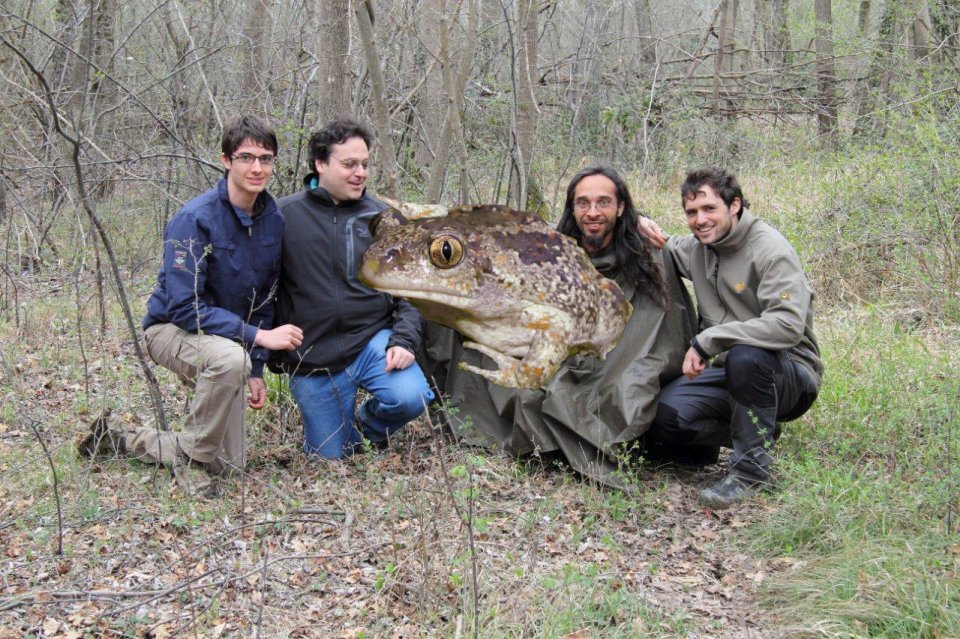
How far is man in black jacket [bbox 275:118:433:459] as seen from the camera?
438 centimetres

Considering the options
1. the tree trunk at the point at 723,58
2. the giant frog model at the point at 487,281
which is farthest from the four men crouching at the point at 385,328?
the tree trunk at the point at 723,58

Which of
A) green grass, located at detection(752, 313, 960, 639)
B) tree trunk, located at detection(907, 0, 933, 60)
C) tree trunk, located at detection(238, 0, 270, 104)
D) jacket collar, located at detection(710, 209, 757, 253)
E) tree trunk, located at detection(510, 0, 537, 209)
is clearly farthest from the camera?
tree trunk, located at detection(907, 0, 933, 60)

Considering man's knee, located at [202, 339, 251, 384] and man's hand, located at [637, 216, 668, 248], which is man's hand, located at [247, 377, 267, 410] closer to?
man's knee, located at [202, 339, 251, 384]

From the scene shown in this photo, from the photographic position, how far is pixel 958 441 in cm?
439

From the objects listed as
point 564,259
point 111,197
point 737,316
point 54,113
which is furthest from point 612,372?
point 111,197

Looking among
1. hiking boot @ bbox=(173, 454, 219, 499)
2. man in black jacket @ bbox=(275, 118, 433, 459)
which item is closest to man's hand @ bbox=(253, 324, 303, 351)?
man in black jacket @ bbox=(275, 118, 433, 459)

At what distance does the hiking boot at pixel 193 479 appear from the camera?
4340mm

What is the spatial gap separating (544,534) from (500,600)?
765mm

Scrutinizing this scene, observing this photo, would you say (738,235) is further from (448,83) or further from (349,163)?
(349,163)

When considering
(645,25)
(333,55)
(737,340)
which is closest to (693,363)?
(737,340)

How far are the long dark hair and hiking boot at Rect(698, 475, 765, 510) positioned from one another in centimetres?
107

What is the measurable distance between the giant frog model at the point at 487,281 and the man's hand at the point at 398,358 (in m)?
1.77

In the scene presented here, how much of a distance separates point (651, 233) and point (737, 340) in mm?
720

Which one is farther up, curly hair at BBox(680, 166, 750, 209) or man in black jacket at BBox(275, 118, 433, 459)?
curly hair at BBox(680, 166, 750, 209)
